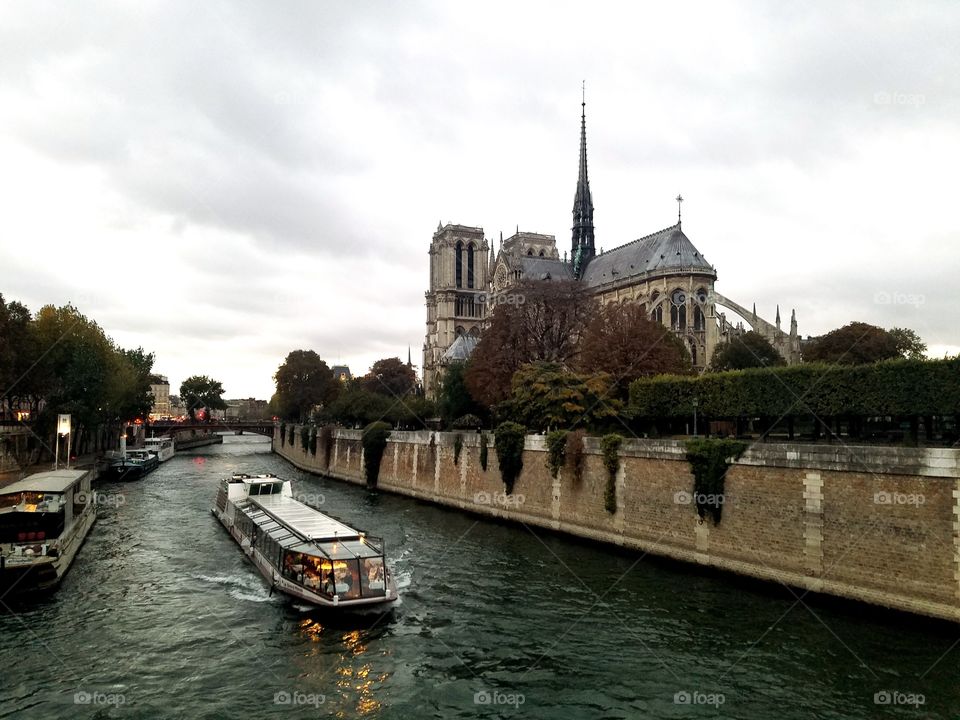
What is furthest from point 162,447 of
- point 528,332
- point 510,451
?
point 510,451

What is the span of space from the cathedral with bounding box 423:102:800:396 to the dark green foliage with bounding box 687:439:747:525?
36.3m

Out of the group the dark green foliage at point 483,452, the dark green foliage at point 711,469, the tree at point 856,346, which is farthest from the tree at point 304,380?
the dark green foliage at point 711,469

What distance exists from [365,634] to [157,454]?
61.8 metres

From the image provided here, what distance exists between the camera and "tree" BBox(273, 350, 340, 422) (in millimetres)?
97062

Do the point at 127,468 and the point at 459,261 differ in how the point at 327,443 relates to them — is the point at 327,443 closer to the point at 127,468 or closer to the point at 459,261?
the point at 127,468

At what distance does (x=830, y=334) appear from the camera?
211 feet

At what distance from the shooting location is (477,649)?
61.3ft

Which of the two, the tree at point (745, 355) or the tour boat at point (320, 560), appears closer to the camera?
the tour boat at point (320, 560)

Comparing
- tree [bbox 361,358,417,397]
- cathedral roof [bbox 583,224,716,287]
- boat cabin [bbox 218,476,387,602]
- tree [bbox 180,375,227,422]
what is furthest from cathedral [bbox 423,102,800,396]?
tree [bbox 180,375,227,422]

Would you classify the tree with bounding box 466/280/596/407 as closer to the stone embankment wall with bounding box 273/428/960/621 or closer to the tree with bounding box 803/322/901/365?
the stone embankment wall with bounding box 273/428/960/621

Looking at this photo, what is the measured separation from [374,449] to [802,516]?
126 ft

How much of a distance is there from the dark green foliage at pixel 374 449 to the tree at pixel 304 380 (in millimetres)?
41869

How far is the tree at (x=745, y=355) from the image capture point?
68562 mm

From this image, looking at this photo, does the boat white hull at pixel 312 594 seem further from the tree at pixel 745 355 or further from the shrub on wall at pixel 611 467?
the tree at pixel 745 355
